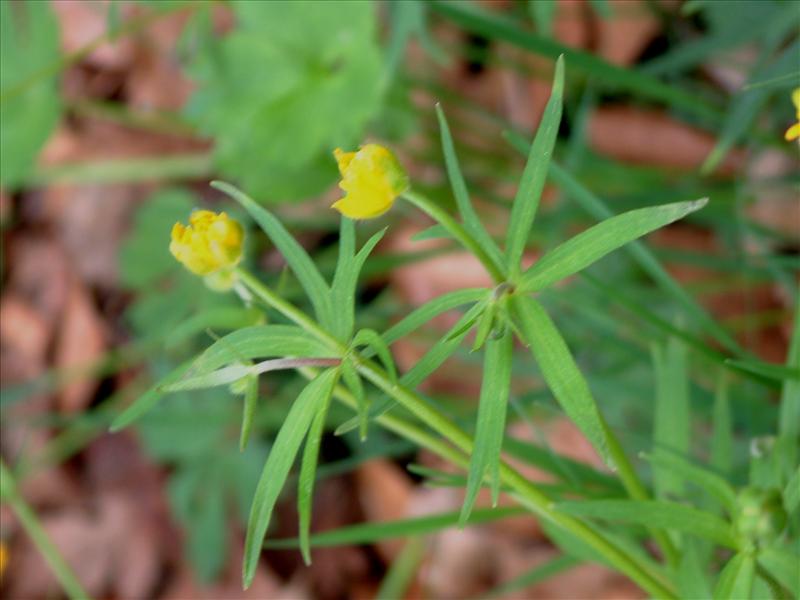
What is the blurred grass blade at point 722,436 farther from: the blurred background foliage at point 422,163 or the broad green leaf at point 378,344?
the broad green leaf at point 378,344

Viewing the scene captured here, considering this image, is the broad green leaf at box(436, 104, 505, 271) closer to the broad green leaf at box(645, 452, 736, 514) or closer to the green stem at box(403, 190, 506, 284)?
the green stem at box(403, 190, 506, 284)

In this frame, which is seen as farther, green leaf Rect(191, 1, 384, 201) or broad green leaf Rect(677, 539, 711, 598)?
green leaf Rect(191, 1, 384, 201)

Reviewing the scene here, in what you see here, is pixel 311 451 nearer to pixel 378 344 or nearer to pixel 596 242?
pixel 378 344

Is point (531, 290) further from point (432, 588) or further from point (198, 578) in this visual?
point (198, 578)

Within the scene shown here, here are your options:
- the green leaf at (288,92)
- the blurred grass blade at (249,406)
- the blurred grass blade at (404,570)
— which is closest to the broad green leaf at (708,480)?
the blurred grass blade at (249,406)

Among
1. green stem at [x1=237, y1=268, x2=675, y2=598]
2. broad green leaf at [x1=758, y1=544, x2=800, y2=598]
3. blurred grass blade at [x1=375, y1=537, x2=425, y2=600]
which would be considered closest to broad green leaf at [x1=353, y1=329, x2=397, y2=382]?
green stem at [x1=237, y1=268, x2=675, y2=598]

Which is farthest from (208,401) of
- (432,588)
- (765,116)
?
(765,116)

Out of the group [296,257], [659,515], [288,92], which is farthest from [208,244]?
[288,92]
